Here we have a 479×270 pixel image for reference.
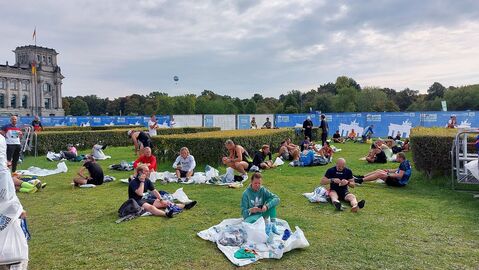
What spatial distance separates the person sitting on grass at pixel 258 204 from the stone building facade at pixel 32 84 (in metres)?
117

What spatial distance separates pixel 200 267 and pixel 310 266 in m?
1.34

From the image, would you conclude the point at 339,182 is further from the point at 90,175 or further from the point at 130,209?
the point at 90,175

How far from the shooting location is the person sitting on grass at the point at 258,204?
6.09 metres

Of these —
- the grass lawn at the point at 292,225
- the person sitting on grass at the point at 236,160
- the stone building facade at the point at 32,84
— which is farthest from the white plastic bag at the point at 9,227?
the stone building facade at the point at 32,84

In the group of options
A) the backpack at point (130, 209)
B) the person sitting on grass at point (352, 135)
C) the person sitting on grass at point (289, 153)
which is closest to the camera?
the backpack at point (130, 209)

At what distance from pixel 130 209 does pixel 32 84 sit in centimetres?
12442

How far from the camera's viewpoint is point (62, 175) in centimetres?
1236

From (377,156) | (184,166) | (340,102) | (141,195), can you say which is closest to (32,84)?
(340,102)

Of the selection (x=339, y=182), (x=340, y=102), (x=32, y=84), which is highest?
(x=32, y=84)

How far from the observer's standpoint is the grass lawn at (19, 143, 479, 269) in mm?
4867

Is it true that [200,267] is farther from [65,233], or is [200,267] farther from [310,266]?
[65,233]

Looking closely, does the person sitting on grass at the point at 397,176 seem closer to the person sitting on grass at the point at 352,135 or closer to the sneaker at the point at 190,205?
the sneaker at the point at 190,205

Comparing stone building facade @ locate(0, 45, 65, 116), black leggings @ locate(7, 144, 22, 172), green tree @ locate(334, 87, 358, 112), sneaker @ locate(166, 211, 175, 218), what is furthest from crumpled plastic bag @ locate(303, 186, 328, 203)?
→ stone building facade @ locate(0, 45, 65, 116)

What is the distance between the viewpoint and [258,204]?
626 centimetres
